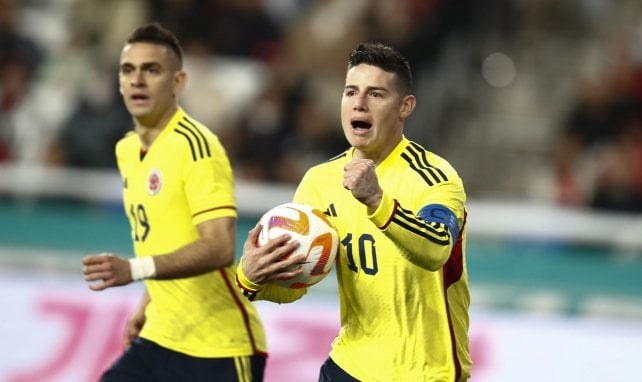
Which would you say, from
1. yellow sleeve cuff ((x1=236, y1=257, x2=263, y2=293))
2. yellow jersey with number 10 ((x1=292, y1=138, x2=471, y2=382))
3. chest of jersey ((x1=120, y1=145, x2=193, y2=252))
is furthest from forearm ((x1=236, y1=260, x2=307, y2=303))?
chest of jersey ((x1=120, y1=145, x2=193, y2=252))

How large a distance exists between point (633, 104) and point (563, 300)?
11.9 ft

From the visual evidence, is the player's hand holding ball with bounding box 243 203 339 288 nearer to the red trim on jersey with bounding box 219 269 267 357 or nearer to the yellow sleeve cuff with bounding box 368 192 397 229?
the yellow sleeve cuff with bounding box 368 192 397 229

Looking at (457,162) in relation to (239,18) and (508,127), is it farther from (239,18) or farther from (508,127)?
(239,18)

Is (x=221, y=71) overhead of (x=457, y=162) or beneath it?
overhead

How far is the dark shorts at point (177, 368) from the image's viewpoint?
18.2ft

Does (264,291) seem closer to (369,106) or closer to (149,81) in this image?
(369,106)

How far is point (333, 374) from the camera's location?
4836 millimetres

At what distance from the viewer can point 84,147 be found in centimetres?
1163

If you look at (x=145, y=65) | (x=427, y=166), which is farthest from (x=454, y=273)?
(x=145, y=65)

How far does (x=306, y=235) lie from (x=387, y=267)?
1.16 ft

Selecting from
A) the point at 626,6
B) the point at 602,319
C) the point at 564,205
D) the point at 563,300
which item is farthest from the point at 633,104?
the point at 602,319

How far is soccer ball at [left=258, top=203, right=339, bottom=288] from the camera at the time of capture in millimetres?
4512

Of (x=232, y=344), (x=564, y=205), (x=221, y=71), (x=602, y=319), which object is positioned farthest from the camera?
(x=221, y=71)

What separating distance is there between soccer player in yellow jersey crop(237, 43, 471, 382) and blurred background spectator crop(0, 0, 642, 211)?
654 centimetres
